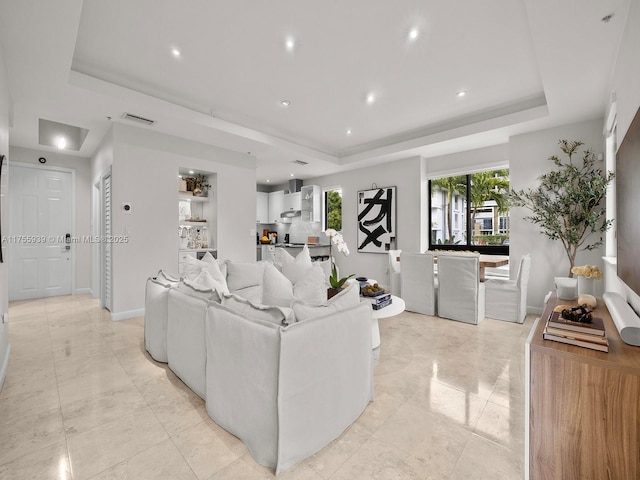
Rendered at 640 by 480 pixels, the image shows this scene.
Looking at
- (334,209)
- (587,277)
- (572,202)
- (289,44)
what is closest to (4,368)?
(289,44)

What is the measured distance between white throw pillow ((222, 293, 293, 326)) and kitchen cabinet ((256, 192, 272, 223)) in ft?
22.6

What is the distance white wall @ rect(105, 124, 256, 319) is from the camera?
3994mm

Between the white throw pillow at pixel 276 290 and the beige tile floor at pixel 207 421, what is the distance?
31.5 inches

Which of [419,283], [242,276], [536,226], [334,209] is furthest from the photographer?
[334,209]

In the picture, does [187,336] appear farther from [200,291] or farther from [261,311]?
[261,311]

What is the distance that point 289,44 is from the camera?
8.87ft

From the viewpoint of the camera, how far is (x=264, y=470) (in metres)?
1.48

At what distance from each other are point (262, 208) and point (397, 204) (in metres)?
4.15

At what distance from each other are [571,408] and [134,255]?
4612 millimetres

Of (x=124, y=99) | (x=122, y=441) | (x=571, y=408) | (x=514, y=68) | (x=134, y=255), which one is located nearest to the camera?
(x=571, y=408)

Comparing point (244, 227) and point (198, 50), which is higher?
point (198, 50)

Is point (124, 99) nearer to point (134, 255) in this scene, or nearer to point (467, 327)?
point (134, 255)

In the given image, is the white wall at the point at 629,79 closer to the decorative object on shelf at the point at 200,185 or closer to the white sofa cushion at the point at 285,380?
the white sofa cushion at the point at 285,380

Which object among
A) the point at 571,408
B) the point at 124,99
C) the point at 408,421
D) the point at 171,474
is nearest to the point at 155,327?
the point at 171,474
